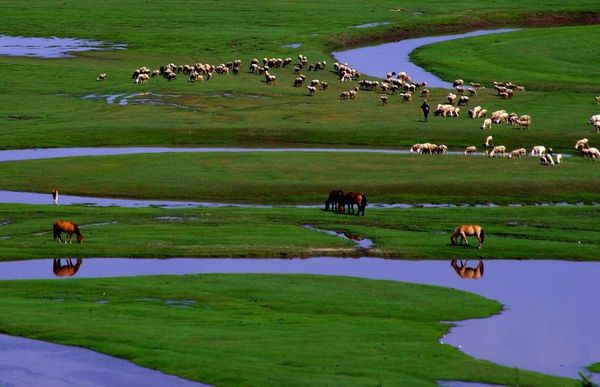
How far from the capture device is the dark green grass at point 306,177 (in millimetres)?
56062

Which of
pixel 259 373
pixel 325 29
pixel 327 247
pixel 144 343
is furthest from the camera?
pixel 325 29

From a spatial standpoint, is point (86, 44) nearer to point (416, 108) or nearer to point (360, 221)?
point (416, 108)

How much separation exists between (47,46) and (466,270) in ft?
249

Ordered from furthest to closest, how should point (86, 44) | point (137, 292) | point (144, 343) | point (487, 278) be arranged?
point (86, 44), point (487, 278), point (137, 292), point (144, 343)

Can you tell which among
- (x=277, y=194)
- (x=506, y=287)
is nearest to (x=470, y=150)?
(x=277, y=194)

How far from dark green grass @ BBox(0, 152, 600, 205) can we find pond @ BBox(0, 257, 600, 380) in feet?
38.0

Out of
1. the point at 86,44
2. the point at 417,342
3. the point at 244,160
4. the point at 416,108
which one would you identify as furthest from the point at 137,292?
the point at 86,44

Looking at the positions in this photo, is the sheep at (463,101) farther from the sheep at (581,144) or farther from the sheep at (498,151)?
the sheep at (498,151)

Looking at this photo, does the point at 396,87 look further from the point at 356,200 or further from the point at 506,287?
the point at 506,287

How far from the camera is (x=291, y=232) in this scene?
4781 cm

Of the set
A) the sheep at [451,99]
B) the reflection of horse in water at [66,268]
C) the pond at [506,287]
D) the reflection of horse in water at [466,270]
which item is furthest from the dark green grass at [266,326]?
the sheep at [451,99]

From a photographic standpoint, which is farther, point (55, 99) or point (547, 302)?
point (55, 99)

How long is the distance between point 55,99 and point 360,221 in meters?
37.1

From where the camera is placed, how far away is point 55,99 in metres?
82.8
